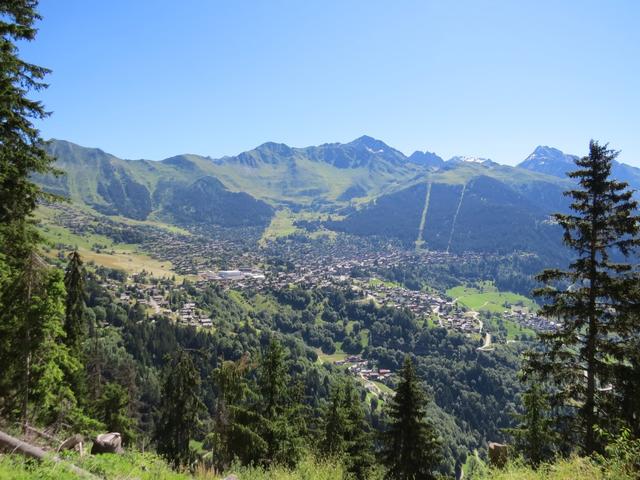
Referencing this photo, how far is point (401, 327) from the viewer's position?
174m

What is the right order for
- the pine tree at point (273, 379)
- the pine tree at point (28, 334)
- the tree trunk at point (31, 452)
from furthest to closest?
the pine tree at point (273, 379) → the pine tree at point (28, 334) → the tree trunk at point (31, 452)

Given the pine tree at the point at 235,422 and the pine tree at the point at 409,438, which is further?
the pine tree at the point at 409,438

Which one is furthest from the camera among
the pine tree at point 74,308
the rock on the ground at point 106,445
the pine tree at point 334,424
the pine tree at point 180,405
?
the pine tree at point 180,405

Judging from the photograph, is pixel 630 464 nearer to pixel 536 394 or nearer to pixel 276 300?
pixel 536 394

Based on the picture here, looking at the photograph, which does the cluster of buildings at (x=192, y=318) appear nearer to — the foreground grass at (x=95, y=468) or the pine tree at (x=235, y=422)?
the pine tree at (x=235, y=422)

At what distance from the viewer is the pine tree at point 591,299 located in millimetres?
14305

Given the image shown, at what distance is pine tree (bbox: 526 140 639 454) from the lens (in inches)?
563

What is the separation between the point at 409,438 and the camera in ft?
68.7

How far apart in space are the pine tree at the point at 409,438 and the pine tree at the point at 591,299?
24.3 ft

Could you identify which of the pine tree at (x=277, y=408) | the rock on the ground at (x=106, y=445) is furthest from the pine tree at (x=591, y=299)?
the rock on the ground at (x=106, y=445)

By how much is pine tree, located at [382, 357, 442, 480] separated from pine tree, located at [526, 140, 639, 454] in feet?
24.3

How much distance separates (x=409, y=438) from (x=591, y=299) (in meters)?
11.4

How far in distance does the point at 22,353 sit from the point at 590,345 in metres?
21.1

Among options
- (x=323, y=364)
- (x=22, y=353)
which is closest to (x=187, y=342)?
(x=323, y=364)
